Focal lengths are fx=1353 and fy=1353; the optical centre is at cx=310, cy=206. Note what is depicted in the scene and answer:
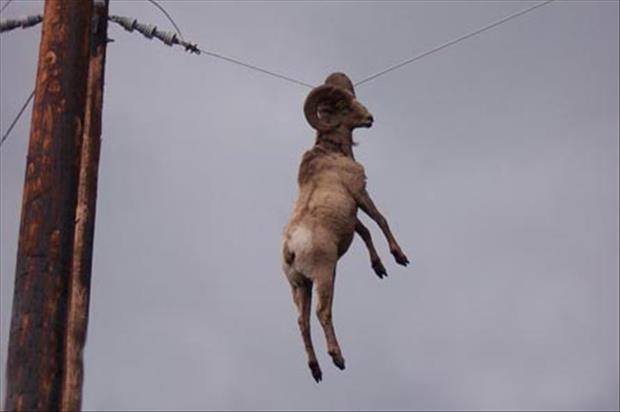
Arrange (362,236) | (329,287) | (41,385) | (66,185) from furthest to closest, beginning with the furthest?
(362,236) → (329,287) → (66,185) → (41,385)

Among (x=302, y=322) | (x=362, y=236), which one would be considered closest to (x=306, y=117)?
(x=362, y=236)

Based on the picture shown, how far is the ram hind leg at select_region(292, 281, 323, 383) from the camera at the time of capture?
22.9 ft

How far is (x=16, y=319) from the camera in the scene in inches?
208

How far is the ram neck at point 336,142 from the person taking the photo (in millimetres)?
7676

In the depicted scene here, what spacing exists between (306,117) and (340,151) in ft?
0.91

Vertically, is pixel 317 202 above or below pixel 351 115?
below

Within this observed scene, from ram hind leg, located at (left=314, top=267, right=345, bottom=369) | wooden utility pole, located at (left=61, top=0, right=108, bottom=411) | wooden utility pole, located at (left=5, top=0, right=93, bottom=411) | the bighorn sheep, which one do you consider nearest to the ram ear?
A: the bighorn sheep

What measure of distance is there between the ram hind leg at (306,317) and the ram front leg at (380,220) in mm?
535

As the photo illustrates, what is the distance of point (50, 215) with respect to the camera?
545 cm

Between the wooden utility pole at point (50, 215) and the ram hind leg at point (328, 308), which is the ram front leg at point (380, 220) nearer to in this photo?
the ram hind leg at point (328, 308)

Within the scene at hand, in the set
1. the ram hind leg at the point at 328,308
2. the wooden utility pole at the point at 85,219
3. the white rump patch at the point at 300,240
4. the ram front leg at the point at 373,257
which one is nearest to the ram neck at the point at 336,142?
the ram front leg at the point at 373,257

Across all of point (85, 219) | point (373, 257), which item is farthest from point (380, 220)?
point (85, 219)

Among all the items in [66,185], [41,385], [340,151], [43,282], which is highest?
[340,151]

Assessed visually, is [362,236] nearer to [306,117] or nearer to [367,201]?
[367,201]
